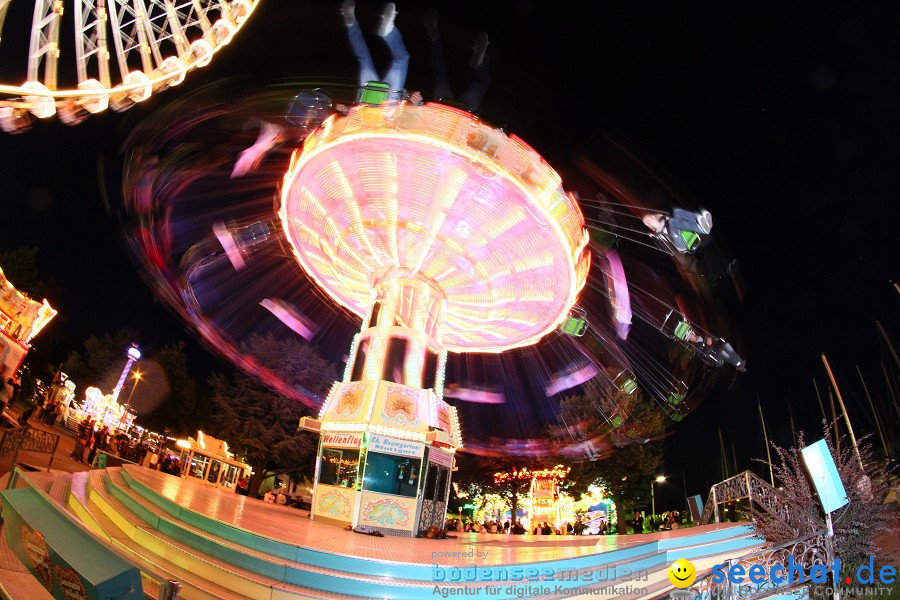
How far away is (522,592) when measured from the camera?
7.31 m

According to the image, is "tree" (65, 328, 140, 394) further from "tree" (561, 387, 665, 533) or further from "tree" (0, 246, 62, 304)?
"tree" (561, 387, 665, 533)

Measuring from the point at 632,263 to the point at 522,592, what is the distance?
13.3 metres

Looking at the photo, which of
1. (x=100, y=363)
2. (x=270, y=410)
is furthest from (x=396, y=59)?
(x=100, y=363)

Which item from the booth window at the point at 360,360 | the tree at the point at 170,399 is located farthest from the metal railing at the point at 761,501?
the tree at the point at 170,399

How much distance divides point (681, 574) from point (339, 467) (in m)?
12.3

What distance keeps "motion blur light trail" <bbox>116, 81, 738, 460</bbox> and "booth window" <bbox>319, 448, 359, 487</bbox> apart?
6855mm

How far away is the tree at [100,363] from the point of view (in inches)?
2030

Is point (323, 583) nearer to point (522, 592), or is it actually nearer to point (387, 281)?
point (522, 592)

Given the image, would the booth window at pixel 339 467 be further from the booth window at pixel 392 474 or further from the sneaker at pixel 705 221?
the sneaker at pixel 705 221

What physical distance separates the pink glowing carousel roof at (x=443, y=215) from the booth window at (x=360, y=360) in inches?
96.8

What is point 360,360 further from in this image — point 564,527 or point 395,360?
point 564,527

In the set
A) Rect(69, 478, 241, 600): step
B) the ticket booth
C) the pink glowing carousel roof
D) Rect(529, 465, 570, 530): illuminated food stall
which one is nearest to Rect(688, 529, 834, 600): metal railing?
Rect(69, 478, 241, 600): step

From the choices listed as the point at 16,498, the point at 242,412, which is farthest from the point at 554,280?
the point at 242,412

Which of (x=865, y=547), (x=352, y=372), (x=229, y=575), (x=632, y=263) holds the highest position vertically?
(x=632, y=263)
